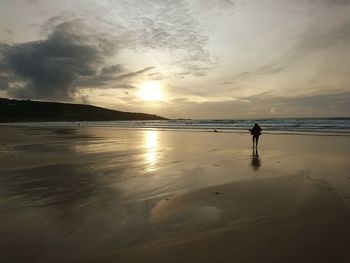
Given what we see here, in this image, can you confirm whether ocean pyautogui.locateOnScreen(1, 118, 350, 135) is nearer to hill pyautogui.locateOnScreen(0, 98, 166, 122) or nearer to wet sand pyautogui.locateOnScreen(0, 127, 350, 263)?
wet sand pyautogui.locateOnScreen(0, 127, 350, 263)

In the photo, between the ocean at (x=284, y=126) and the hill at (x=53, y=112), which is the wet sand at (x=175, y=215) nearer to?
the ocean at (x=284, y=126)

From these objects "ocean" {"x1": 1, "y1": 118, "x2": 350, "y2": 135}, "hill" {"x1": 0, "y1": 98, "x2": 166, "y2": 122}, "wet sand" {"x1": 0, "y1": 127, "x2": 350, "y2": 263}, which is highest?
"hill" {"x1": 0, "y1": 98, "x2": 166, "y2": 122}

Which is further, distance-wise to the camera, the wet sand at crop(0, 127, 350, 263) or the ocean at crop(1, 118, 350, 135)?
the ocean at crop(1, 118, 350, 135)

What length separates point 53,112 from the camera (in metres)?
157

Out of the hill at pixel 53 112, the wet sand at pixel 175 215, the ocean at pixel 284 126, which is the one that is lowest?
the wet sand at pixel 175 215

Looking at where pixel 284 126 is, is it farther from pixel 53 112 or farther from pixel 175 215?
pixel 53 112

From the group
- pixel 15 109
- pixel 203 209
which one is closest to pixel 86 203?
pixel 203 209

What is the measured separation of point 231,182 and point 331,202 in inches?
120

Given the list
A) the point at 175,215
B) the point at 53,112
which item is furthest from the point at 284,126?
the point at 53,112

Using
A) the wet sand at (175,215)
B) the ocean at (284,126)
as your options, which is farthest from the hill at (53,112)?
the wet sand at (175,215)

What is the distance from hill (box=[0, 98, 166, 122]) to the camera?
137 meters

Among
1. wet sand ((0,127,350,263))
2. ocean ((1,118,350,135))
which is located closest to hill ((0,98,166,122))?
ocean ((1,118,350,135))

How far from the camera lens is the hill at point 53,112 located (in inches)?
5384

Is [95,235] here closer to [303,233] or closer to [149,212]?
[149,212]
